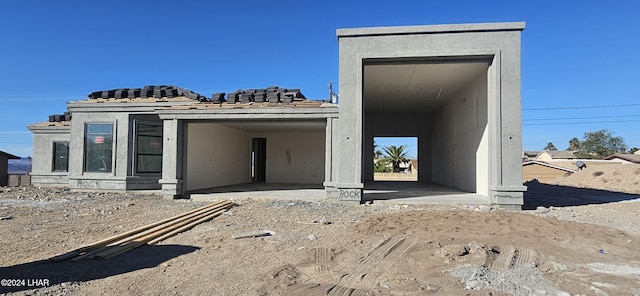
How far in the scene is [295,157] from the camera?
67.2 feet

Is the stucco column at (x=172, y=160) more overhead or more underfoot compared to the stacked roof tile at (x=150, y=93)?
more underfoot

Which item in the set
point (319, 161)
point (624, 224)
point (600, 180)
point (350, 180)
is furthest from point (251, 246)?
point (600, 180)

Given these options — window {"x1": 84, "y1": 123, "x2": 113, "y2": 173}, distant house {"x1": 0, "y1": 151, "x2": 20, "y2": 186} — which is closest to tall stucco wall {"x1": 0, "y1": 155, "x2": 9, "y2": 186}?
distant house {"x1": 0, "y1": 151, "x2": 20, "y2": 186}

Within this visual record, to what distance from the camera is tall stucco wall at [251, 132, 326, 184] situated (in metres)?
20.2

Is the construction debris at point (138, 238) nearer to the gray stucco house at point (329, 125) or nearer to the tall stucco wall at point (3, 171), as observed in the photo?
the gray stucco house at point (329, 125)

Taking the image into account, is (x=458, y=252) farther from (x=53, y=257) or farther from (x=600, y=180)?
(x=600, y=180)

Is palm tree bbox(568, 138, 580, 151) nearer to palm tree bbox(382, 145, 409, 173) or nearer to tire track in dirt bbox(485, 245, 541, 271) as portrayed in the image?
palm tree bbox(382, 145, 409, 173)

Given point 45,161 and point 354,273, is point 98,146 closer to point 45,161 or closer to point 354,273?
point 45,161

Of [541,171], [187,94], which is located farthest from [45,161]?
[541,171]


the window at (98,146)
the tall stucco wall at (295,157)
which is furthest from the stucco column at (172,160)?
the tall stucco wall at (295,157)

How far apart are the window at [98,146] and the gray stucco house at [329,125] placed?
41 mm

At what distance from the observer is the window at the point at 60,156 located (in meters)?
17.7

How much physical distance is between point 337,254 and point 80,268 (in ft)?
11.7

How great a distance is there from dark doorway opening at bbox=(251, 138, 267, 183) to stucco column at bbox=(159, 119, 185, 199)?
28.3ft
